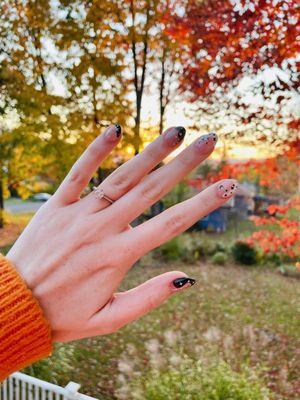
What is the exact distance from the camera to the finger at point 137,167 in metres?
0.44

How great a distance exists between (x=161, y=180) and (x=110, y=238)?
84mm

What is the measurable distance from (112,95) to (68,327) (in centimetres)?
270

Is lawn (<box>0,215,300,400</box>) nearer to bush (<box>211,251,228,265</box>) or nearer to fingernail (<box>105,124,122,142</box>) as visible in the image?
bush (<box>211,251,228,265</box>)

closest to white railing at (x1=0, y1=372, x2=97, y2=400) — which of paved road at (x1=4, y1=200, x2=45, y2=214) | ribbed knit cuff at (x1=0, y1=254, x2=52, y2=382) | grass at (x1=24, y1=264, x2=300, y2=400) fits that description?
grass at (x1=24, y1=264, x2=300, y2=400)

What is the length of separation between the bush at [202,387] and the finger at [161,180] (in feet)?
5.15

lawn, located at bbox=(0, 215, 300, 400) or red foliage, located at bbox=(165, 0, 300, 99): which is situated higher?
red foliage, located at bbox=(165, 0, 300, 99)

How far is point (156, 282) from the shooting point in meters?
0.44

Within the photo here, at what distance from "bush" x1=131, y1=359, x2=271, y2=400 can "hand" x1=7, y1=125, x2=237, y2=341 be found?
1.53m

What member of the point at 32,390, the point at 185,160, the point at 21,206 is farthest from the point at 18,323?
the point at 21,206

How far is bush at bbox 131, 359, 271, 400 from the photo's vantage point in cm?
180

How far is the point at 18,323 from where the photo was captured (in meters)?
0.43

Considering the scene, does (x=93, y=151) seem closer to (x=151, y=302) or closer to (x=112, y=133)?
(x=112, y=133)

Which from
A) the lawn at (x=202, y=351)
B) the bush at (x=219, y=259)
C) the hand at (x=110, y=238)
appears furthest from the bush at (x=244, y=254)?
the hand at (x=110, y=238)

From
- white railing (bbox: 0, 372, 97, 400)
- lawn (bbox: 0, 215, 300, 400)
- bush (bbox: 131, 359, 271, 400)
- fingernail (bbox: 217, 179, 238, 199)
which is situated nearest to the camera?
fingernail (bbox: 217, 179, 238, 199)
